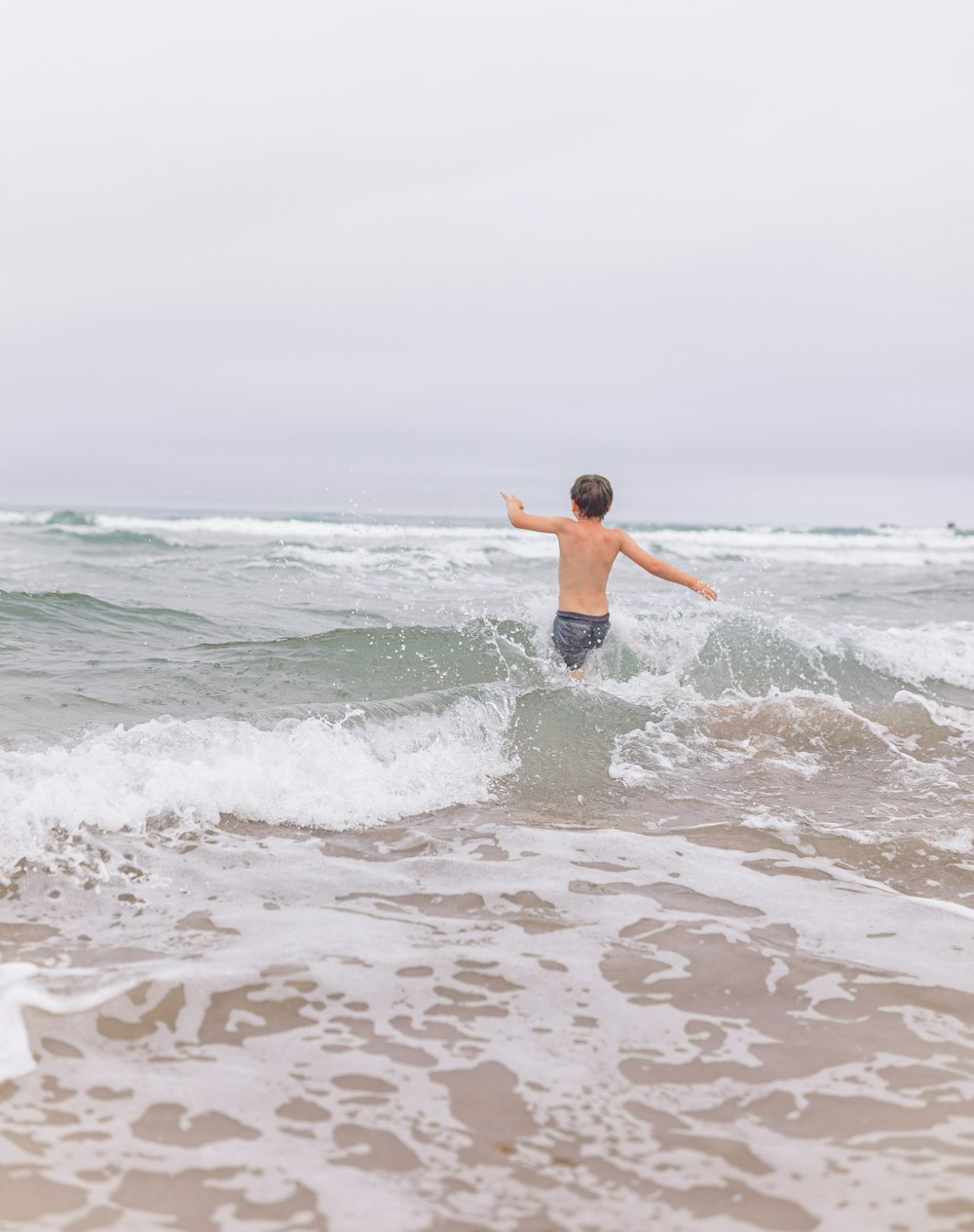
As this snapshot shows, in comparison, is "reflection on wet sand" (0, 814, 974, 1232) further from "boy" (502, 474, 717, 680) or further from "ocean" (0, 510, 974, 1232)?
"boy" (502, 474, 717, 680)

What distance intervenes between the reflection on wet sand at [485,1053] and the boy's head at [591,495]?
16.0 ft

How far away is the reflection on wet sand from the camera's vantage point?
1.92 metres

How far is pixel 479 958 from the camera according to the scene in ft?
9.81

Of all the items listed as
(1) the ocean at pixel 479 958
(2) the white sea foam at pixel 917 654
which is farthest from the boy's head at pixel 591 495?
(2) the white sea foam at pixel 917 654

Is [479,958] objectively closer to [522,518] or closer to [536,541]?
[522,518]

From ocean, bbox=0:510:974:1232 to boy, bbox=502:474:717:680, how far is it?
0.90 metres

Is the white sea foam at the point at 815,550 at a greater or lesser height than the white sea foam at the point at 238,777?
greater

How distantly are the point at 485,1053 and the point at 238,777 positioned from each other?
2664mm

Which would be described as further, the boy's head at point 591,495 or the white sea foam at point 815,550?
the white sea foam at point 815,550

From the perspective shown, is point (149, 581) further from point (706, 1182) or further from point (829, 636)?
point (706, 1182)

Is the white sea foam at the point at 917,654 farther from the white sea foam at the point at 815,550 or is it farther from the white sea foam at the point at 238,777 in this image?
the white sea foam at the point at 815,550

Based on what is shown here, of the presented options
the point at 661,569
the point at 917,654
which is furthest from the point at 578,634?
the point at 917,654

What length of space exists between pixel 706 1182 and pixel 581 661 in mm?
6811

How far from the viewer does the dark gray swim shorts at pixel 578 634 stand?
28.2 feet
